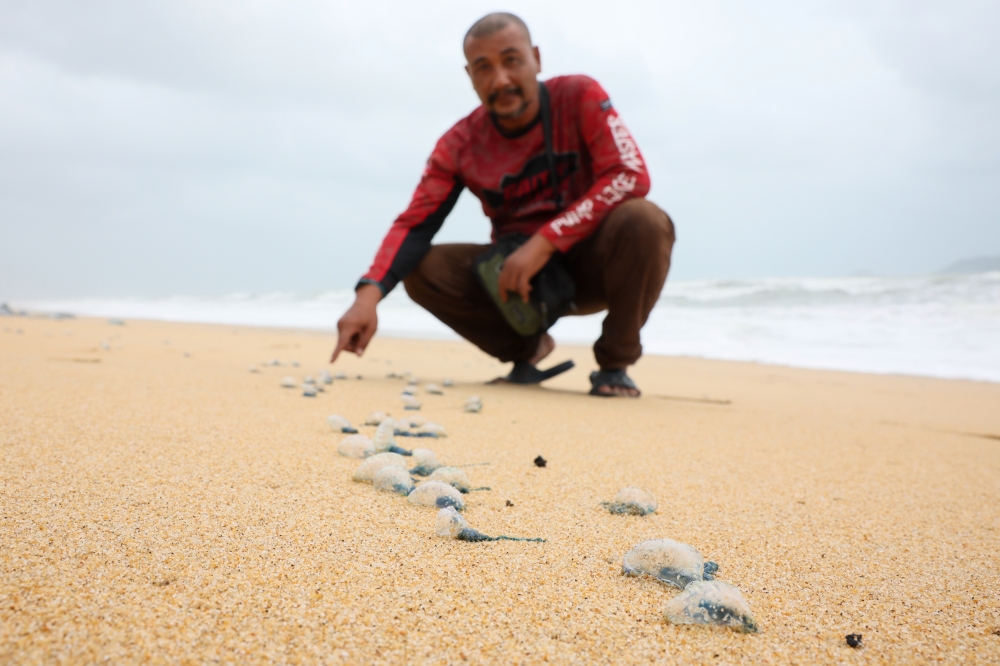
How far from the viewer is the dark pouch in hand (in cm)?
268

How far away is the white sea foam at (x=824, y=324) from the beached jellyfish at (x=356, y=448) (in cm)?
471

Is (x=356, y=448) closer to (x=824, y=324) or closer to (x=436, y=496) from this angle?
(x=436, y=496)

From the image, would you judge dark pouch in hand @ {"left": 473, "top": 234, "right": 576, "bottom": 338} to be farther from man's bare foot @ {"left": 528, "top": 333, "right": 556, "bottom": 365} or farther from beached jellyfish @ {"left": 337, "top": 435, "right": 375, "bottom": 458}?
beached jellyfish @ {"left": 337, "top": 435, "right": 375, "bottom": 458}

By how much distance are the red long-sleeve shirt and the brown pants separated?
10cm

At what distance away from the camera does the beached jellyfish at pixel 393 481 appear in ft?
3.44

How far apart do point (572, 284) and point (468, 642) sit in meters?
2.22

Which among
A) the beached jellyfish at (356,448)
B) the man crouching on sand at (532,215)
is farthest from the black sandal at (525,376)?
the beached jellyfish at (356,448)

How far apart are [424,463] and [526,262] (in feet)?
4.41

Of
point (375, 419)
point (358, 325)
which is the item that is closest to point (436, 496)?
point (375, 419)

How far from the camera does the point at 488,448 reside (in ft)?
4.91

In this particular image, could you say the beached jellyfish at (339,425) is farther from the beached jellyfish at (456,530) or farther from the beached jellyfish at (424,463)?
the beached jellyfish at (456,530)

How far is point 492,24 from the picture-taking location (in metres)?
2.50

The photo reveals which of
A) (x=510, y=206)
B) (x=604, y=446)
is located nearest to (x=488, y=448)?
(x=604, y=446)

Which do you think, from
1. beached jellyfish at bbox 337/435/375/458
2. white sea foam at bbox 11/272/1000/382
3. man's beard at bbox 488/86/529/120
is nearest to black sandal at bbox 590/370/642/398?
man's beard at bbox 488/86/529/120
